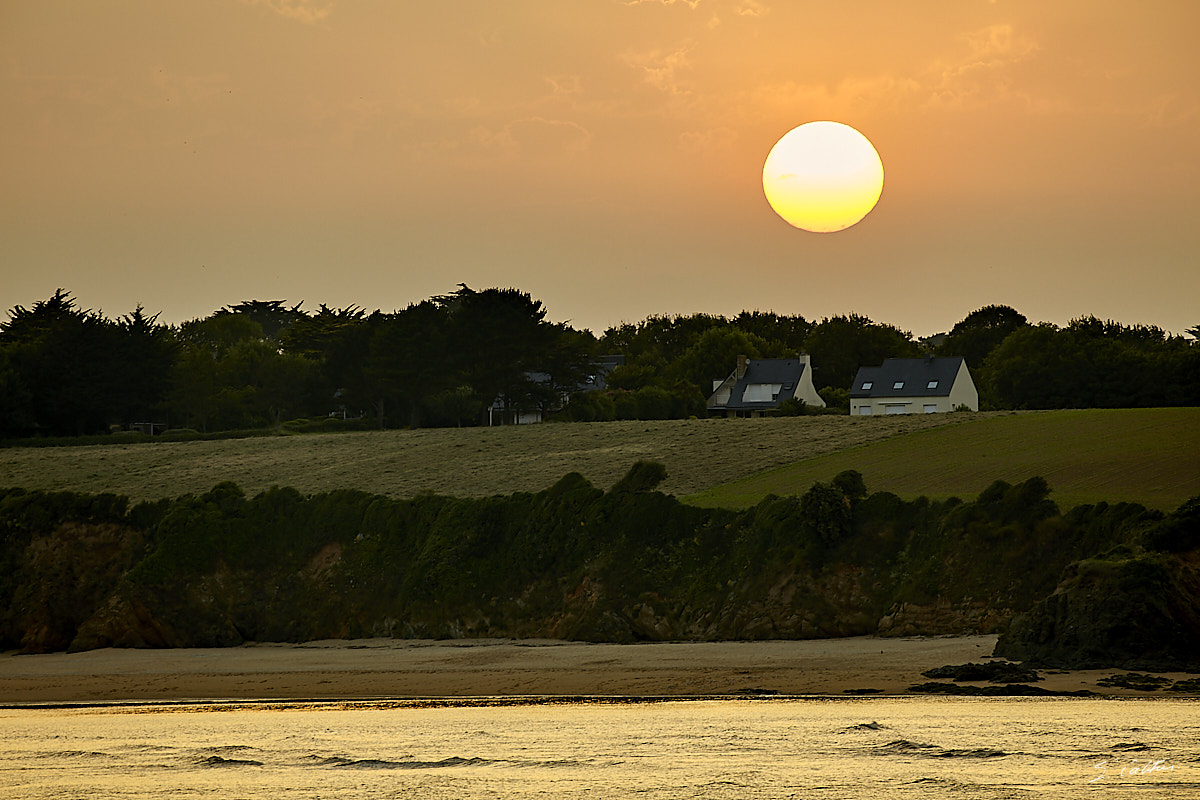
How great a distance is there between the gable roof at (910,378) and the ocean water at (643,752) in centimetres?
7695

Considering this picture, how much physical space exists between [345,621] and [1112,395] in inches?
2494

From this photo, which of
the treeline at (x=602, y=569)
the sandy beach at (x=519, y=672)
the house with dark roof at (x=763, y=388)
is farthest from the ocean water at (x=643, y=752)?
the house with dark roof at (x=763, y=388)

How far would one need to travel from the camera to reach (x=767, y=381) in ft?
348

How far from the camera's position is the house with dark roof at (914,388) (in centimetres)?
9225

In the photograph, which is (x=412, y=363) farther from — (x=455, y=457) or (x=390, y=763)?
(x=390, y=763)

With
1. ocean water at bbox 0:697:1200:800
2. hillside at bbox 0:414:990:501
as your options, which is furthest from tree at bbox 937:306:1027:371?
ocean water at bbox 0:697:1200:800

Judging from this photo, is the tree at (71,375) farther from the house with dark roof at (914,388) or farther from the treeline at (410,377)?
the house with dark roof at (914,388)

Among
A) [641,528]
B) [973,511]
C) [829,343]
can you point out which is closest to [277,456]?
[641,528]

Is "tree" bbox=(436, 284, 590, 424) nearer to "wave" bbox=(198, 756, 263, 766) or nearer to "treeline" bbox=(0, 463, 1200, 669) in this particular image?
"treeline" bbox=(0, 463, 1200, 669)

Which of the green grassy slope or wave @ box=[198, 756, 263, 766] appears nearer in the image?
wave @ box=[198, 756, 263, 766]

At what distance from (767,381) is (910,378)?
554 inches

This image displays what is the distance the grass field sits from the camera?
39125 millimetres

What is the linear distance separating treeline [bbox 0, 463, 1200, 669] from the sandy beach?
1258 mm

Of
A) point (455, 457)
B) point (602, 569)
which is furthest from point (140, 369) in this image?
point (602, 569)
